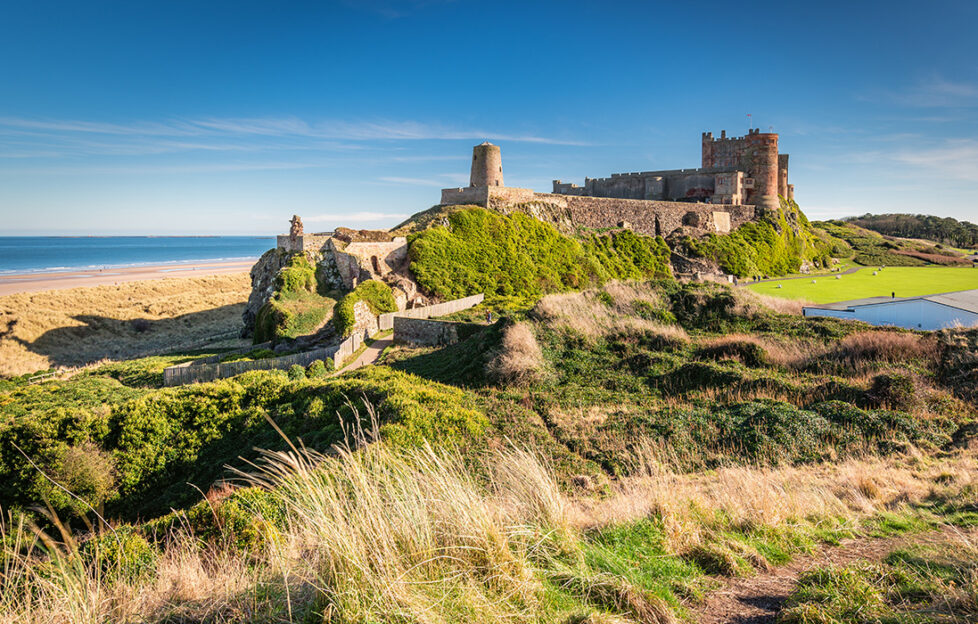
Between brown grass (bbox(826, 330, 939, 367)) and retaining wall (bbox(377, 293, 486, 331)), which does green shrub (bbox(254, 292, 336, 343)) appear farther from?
brown grass (bbox(826, 330, 939, 367))

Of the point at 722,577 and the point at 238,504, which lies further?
the point at 238,504

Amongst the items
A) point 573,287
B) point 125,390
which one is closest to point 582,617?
point 125,390

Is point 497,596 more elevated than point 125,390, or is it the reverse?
point 497,596

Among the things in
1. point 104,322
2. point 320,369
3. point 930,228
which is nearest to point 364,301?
point 320,369

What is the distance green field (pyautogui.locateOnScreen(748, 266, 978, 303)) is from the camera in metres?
27.6

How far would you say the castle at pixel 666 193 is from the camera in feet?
121

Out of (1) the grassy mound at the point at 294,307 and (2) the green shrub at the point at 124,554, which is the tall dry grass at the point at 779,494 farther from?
(1) the grassy mound at the point at 294,307

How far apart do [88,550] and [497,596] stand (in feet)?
13.4

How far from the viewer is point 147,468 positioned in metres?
10.1

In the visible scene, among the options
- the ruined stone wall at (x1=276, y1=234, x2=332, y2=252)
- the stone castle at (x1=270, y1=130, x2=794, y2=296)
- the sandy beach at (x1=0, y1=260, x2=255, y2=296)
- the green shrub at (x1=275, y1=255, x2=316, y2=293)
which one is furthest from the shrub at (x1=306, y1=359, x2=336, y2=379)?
the sandy beach at (x1=0, y1=260, x2=255, y2=296)

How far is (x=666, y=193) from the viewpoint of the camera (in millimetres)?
49469

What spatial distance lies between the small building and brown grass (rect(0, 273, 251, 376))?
37569 mm

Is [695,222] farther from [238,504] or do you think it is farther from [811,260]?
[238,504]

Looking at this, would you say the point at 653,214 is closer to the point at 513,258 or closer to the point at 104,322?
the point at 513,258
